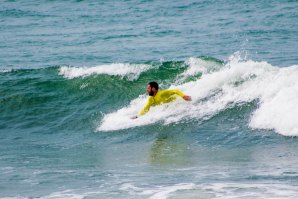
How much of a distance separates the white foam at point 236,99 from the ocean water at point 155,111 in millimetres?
35

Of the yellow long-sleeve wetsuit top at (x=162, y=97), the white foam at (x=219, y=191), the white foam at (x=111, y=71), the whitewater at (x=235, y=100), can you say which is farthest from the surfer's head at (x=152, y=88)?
the white foam at (x=219, y=191)

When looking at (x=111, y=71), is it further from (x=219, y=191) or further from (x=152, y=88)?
(x=219, y=191)

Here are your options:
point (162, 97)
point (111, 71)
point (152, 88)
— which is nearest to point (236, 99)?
point (162, 97)

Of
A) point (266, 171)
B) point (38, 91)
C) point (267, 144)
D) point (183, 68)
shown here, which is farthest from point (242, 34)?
point (266, 171)

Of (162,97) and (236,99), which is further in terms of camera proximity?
(236,99)

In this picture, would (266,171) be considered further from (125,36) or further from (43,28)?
(43,28)

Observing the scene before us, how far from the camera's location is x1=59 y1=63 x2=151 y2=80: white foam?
19875mm

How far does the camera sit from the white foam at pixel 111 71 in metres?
19.9

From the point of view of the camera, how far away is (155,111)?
15.4 meters

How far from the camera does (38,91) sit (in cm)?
1955

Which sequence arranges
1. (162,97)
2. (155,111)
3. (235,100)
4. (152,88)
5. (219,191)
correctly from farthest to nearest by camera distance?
(235,100)
(155,111)
(162,97)
(152,88)
(219,191)

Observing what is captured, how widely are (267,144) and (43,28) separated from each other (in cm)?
2174

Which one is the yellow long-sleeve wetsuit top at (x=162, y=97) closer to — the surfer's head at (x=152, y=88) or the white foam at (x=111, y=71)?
the surfer's head at (x=152, y=88)

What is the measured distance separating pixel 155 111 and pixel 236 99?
195 cm
